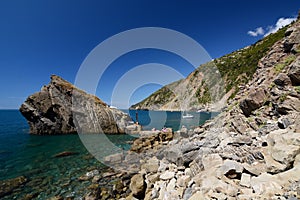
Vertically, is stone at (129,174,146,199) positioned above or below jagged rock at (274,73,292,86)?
below

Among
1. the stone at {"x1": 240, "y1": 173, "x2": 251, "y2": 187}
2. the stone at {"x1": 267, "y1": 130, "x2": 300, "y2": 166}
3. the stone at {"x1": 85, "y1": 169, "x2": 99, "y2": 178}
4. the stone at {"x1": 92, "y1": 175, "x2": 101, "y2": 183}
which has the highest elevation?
the stone at {"x1": 267, "y1": 130, "x2": 300, "y2": 166}

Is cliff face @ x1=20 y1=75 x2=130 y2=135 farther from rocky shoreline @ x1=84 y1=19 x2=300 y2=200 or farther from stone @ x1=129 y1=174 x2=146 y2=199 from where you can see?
stone @ x1=129 y1=174 x2=146 y2=199

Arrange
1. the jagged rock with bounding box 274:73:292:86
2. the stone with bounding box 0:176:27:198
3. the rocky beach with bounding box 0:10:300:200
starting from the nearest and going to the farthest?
the rocky beach with bounding box 0:10:300:200
the jagged rock with bounding box 274:73:292:86
the stone with bounding box 0:176:27:198

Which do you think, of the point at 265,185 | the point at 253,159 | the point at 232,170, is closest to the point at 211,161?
the point at 232,170

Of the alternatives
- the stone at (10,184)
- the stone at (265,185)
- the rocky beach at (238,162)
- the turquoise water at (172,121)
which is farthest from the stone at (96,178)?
the turquoise water at (172,121)

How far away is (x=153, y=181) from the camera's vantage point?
7.92 m

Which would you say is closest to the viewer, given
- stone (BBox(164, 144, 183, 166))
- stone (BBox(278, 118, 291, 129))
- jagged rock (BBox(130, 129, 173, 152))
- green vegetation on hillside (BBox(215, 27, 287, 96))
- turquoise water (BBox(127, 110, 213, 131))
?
stone (BBox(278, 118, 291, 129))

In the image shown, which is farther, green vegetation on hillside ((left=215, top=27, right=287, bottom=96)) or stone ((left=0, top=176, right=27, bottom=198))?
green vegetation on hillside ((left=215, top=27, right=287, bottom=96))

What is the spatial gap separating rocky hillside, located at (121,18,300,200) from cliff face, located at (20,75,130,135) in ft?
73.4

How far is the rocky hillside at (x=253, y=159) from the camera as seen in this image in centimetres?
370

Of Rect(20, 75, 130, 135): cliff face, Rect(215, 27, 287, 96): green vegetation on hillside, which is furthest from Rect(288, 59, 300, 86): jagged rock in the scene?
Rect(215, 27, 287, 96): green vegetation on hillside

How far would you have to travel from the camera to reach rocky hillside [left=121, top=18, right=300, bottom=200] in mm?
3701

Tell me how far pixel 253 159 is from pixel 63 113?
1288 inches

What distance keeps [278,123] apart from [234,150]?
231 centimetres
